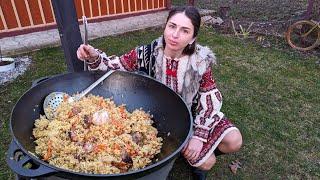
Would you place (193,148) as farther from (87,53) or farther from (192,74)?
(87,53)

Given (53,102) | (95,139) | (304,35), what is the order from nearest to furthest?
(95,139), (53,102), (304,35)

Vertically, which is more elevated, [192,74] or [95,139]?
[192,74]

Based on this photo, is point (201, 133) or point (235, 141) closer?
point (201, 133)

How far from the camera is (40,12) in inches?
203

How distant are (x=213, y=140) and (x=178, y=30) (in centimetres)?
87

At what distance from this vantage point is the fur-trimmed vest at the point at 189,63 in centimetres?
232

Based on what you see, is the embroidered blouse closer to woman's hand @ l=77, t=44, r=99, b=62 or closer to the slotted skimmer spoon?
woman's hand @ l=77, t=44, r=99, b=62

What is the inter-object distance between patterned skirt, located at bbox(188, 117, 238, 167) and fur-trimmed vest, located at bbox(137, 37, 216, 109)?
0.28 m

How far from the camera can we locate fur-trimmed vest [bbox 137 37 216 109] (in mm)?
2316

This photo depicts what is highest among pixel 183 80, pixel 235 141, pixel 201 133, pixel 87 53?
pixel 87 53

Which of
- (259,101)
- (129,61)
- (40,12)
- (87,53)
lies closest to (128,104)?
(129,61)

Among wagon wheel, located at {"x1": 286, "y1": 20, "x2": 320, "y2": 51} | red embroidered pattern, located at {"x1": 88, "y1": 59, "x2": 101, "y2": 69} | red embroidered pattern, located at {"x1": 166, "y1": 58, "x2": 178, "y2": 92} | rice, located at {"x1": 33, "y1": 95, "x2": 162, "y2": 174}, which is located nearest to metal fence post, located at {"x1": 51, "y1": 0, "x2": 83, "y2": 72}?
red embroidered pattern, located at {"x1": 88, "y1": 59, "x2": 101, "y2": 69}

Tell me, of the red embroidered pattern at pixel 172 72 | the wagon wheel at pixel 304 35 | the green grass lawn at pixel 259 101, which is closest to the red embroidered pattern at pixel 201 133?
the red embroidered pattern at pixel 172 72

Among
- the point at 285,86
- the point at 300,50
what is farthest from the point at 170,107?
the point at 300,50
